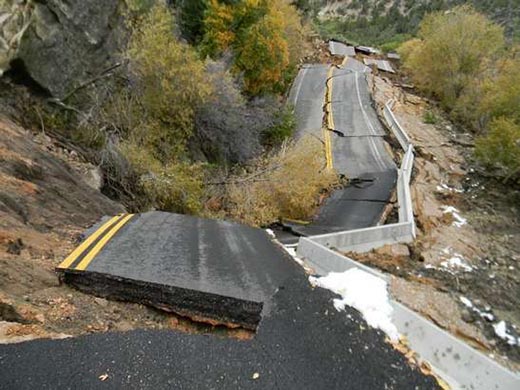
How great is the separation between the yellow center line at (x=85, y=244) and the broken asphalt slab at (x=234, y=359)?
4.98 feet

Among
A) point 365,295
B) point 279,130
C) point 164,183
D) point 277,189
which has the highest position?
point 365,295

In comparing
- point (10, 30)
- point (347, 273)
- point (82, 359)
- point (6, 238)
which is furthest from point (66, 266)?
point (10, 30)

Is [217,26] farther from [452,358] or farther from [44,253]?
[452,358]

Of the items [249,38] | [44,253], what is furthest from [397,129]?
[44,253]

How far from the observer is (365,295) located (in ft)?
19.3

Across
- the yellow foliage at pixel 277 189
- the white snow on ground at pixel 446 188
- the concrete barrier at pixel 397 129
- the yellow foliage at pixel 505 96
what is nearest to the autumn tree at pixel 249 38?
the yellow foliage at pixel 277 189

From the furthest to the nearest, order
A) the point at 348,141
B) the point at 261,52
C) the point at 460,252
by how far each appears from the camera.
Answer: the point at 348,141
the point at 261,52
the point at 460,252

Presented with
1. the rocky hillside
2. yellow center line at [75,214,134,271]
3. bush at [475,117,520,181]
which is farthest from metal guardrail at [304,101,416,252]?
the rocky hillside

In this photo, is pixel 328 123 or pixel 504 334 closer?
pixel 504 334

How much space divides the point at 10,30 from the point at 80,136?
3.15m

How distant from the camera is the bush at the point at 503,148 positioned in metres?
23.6

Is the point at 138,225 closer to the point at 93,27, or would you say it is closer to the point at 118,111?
the point at 118,111

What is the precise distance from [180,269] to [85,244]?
1446 mm

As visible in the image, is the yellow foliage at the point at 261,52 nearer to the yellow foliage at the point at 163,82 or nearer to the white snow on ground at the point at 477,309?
the yellow foliage at the point at 163,82
